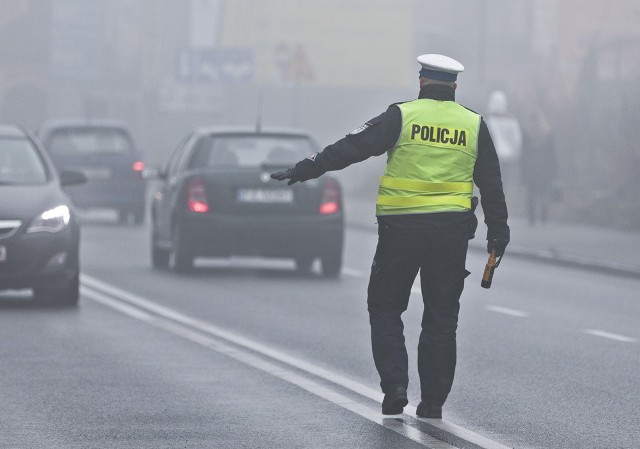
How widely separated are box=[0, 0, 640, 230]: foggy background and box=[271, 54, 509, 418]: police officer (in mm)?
55727

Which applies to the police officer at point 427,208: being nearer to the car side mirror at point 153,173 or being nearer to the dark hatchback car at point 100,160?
the car side mirror at point 153,173

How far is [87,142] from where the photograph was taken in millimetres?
29062

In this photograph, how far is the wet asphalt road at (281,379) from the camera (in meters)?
8.21

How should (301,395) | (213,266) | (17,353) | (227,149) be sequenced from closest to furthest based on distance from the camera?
(301,395)
(17,353)
(227,149)
(213,266)

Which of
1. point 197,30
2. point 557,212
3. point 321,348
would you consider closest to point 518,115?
point 557,212

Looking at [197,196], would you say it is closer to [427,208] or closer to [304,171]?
[304,171]

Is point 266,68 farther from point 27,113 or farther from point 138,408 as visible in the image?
point 138,408

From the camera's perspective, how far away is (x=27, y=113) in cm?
8838

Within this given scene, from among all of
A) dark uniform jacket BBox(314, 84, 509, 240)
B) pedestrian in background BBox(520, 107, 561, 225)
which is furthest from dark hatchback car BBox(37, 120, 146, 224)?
dark uniform jacket BBox(314, 84, 509, 240)

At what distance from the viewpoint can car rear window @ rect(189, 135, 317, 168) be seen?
18422 millimetres

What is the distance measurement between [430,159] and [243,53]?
70.2m

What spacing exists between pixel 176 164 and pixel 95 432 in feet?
37.7

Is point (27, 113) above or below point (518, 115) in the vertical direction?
below

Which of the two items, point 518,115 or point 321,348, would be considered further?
point 518,115
